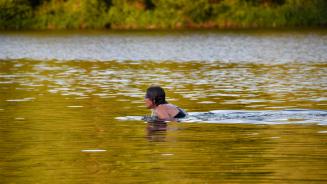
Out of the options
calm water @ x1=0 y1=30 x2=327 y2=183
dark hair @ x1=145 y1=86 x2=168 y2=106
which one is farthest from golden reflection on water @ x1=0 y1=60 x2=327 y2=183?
dark hair @ x1=145 y1=86 x2=168 y2=106

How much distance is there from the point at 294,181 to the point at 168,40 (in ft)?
210

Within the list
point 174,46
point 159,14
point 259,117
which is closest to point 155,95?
point 259,117

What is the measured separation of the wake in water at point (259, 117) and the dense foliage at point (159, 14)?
72132 millimetres

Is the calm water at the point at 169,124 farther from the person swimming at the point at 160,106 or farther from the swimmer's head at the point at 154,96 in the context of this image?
the swimmer's head at the point at 154,96

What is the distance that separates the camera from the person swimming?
2344 centimetres

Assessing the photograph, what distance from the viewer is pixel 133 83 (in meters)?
37.4

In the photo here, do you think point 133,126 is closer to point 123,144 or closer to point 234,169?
point 123,144

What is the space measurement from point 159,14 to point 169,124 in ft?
254

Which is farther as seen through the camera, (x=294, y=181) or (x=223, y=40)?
(x=223, y=40)

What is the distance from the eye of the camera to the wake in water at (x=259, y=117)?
915 inches

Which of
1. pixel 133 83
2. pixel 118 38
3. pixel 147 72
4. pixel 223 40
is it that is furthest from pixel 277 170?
pixel 118 38

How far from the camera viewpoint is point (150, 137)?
20.9 m

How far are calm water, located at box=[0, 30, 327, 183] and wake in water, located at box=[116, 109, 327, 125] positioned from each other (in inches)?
0.8

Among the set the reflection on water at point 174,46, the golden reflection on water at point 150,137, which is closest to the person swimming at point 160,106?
the golden reflection on water at point 150,137
